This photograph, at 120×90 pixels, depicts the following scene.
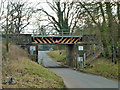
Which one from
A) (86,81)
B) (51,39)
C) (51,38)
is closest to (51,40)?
(51,39)

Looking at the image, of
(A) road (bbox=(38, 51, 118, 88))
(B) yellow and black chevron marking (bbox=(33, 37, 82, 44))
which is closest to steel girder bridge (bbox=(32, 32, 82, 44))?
(B) yellow and black chevron marking (bbox=(33, 37, 82, 44))

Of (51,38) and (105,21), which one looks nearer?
(105,21)

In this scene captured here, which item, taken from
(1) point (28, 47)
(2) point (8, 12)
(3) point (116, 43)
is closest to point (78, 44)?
(1) point (28, 47)

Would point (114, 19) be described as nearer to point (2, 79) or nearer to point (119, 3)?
point (119, 3)

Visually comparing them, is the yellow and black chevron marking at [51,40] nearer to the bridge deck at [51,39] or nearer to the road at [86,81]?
the bridge deck at [51,39]

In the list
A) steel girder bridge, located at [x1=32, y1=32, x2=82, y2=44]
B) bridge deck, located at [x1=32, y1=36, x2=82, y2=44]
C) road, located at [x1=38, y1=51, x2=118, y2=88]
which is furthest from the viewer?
bridge deck, located at [x1=32, y1=36, x2=82, y2=44]

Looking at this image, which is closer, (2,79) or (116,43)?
(2,79)

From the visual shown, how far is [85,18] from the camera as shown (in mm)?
27594

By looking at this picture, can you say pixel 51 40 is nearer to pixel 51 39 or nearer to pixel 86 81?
pixel 51 39

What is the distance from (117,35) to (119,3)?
333 cm

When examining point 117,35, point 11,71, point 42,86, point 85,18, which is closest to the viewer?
point 42,86

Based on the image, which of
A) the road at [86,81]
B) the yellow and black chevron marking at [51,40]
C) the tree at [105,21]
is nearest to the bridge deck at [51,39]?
the yellow and black chevron marking at [51,40]

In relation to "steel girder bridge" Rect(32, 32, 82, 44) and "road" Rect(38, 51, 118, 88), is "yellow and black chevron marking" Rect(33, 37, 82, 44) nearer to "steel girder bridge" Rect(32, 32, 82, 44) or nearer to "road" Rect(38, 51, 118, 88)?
"steel girder bridge" Rect(32, 32, 82, 44)

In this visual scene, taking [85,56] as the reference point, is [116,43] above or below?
above
